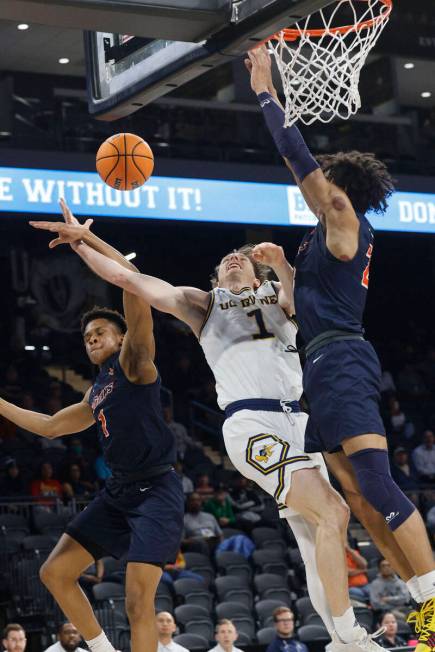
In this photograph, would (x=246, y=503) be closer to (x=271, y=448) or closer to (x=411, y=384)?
(x=411, y=384)

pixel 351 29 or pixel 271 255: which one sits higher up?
pixel 351 29

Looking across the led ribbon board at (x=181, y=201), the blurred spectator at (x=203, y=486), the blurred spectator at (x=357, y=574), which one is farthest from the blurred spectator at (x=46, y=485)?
the blurred spectator at (x=357, y=574)

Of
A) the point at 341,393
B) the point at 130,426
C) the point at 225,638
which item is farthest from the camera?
the point at 225,638

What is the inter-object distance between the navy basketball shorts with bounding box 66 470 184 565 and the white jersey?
2.52 ft

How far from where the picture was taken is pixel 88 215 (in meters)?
15.4

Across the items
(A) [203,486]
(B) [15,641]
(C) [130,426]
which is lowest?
(B) [15,641]

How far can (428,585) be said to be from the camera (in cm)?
488

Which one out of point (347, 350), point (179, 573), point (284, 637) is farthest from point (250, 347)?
point (179, 573)

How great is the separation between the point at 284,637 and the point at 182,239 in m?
13.3

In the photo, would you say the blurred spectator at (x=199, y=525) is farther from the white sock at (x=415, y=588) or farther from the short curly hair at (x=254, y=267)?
the white sock at (x=415, y=588)

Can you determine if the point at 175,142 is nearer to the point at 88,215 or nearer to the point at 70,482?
the point at 88,215

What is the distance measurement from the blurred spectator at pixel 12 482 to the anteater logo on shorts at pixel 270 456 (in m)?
9.86

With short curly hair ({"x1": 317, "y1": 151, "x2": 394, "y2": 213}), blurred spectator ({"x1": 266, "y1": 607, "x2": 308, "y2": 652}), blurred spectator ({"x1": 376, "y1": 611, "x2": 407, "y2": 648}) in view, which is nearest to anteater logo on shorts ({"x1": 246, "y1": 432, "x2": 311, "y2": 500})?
short curly hair ({"x1": 317, "y1": 151, "x2": 394, "y2": 213})

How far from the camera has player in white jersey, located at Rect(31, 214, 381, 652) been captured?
5477 millimetres
